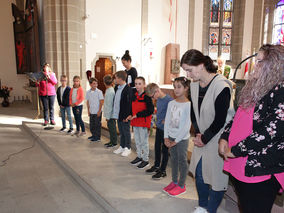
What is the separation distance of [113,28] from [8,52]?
23.0 ft

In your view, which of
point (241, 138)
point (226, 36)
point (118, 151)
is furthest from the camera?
point (226, 36)

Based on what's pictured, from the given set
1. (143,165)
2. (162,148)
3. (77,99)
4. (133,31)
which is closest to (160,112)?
(162,148)

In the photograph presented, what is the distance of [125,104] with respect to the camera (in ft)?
12.6

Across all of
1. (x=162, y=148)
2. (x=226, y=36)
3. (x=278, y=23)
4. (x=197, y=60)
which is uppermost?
(x=278, y=23)

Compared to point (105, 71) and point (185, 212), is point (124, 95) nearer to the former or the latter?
point (185, 212)

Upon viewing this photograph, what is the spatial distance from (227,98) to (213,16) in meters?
12.1

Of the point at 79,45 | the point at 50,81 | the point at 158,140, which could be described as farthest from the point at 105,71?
the point at 158,140

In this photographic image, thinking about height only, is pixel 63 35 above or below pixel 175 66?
above

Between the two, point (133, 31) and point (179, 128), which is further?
point (133, 31)

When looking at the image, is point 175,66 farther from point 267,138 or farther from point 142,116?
point 267,138

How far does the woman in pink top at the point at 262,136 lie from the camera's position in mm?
1238

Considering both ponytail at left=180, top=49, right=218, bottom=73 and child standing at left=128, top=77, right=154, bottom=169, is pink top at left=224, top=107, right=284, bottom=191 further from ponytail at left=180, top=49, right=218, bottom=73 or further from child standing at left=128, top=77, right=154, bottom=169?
child standing at left=128, top=77, right=154, bottom=169

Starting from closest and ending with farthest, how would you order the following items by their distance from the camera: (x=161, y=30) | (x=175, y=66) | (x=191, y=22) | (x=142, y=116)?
(x=142, y=116)
(x=161, y=30)
(x=175, y=66)
(x=191, y=22)

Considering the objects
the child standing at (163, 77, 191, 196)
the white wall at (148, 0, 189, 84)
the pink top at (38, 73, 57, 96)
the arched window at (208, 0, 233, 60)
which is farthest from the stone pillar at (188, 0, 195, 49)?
the child standing at (163, 77, 191, 196)
